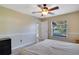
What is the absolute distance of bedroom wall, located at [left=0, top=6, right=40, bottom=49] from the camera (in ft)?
8.09

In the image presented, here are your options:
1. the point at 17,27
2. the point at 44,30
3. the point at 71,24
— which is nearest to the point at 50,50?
the point at 44,30

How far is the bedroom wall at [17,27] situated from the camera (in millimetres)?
2467

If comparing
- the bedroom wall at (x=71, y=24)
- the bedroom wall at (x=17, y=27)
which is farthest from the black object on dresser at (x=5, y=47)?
the bedroom wall at (x=71, y=24)

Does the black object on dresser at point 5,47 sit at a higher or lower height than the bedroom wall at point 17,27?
lower

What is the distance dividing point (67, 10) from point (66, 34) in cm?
68

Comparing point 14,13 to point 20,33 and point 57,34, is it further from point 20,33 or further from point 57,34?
point 57,34

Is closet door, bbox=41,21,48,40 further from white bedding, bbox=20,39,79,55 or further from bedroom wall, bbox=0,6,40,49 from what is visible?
white bedding, bbox=20,39,79,55

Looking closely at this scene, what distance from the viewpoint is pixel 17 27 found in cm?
288

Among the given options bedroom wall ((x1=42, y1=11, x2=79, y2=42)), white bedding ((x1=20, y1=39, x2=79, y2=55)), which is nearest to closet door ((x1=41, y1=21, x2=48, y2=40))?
bedroom wall ((x1=42, y1=11, x2=79, y2=42))

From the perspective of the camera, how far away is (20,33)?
3014mm

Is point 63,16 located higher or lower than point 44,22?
higher

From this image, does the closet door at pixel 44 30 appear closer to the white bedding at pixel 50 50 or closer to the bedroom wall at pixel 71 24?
the bedroom wall at pixel 71 24

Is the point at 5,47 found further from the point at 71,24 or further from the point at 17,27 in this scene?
the point at 71,24

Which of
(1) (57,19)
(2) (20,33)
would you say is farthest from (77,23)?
(2) (20,33)
